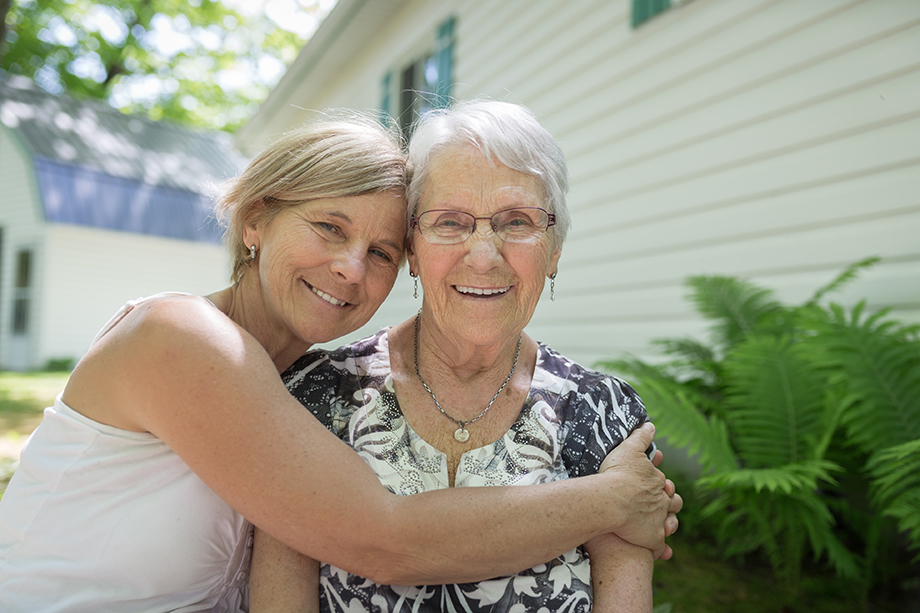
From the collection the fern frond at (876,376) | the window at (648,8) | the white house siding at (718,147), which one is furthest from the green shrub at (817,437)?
the window at (648,8)

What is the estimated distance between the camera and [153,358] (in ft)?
4.59

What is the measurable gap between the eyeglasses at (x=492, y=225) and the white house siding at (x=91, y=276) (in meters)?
16.1

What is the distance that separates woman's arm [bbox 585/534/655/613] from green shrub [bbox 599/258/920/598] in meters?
0.98

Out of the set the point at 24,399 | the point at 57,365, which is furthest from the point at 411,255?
the point at 57,365

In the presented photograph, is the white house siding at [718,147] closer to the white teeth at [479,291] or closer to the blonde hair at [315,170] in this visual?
the blonde hair at [315,170]

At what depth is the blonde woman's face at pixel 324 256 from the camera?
180 centimetres

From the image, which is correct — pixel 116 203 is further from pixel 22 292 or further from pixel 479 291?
pixel 479 291

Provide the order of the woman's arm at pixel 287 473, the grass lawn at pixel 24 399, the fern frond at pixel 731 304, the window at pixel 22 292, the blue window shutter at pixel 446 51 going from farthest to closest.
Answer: the window at pixel 22 292, the blue window shutter at pixel 446 51, the grass lawn at pixel 24 399, the fern frond at pixel 731 304, the woman's arm at pixel 287 473

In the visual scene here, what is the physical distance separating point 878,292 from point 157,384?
339 centimetres

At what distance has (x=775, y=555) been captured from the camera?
3043mm

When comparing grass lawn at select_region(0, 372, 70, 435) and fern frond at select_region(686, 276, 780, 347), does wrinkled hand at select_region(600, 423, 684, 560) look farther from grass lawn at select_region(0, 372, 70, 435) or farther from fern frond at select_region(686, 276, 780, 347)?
grass lawn at select_region(0, 372, 70, 435)

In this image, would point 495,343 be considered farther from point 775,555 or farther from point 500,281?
point 775,555

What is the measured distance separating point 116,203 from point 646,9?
15.1 meters

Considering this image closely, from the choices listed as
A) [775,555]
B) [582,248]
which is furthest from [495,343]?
[582,248]
